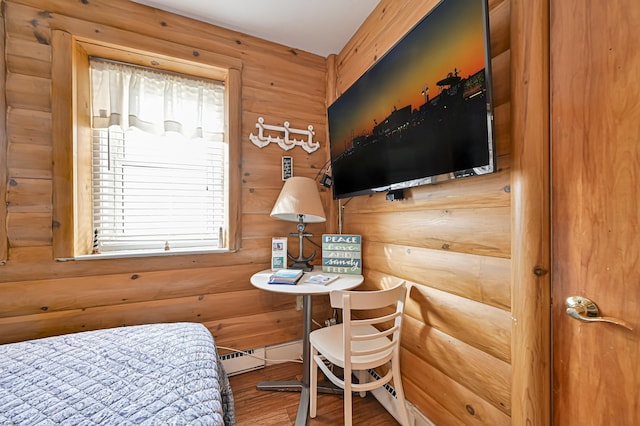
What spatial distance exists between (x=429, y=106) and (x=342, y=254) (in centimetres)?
109

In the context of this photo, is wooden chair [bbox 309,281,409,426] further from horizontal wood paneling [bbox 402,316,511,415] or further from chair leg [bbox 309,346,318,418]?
horizontal wood paneling [bbox 402,316,511,415]

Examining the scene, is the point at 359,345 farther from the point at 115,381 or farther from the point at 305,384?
the point at 115,381

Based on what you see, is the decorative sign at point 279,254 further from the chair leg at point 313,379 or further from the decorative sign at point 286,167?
the chair leg at point 313,379

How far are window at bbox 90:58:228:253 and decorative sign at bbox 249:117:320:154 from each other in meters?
0.30

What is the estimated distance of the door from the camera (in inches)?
25.9

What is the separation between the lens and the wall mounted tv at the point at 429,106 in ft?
2.92

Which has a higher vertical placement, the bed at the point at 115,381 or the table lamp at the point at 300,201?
the table lamp at the point at 300,201

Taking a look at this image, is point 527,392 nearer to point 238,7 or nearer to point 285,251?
point 285,251

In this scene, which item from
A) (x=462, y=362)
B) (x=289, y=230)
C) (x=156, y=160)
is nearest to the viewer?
(x=462, y=362)

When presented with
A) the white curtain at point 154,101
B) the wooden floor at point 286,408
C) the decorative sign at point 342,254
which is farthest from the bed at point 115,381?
the white curtain at point 154,101

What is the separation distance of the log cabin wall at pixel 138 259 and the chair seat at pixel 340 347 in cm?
67

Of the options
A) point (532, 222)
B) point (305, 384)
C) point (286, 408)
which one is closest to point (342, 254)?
point (305, 384)

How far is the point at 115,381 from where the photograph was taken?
37.1 inches

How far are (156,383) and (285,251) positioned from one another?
1.08 metres
